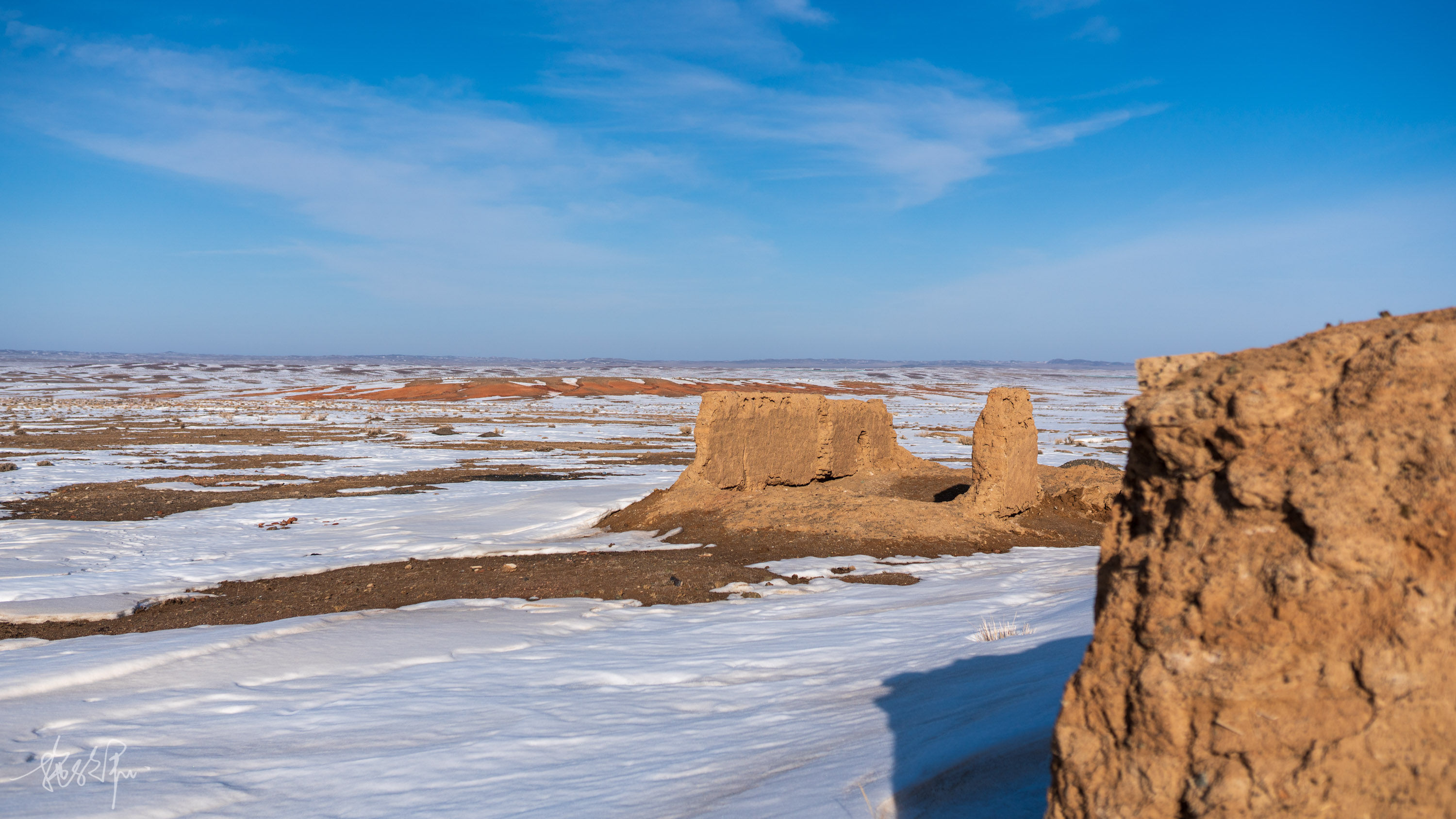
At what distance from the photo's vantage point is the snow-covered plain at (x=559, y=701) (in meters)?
3.54

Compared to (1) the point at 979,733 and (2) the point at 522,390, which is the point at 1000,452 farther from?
(2) the point at 522,390

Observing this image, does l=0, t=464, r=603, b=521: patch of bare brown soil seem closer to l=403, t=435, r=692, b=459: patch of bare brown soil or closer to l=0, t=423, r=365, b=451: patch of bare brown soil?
l=403, t=435, r=692, b=459: patch of bare brown soil

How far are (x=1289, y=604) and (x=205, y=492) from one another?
64.8 ft

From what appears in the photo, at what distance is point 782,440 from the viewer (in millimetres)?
15422

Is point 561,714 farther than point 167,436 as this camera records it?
No

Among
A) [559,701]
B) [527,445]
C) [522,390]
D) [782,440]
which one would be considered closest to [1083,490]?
[782,440]

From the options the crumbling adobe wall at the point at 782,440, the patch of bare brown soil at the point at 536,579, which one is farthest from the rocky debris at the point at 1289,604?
the crumbling adobe wall at the point at 782,440

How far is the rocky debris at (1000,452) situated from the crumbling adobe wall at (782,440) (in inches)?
132

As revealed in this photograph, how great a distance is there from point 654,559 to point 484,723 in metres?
6.41

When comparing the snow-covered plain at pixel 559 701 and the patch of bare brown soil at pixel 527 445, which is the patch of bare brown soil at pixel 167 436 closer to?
the patch of bare brown soil at pixel 527 445

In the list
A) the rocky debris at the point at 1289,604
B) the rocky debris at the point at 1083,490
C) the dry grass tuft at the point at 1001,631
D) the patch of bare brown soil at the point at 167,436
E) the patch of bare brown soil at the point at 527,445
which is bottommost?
the patch of bare brown soil at the point at 527,445

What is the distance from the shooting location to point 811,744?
395 cm

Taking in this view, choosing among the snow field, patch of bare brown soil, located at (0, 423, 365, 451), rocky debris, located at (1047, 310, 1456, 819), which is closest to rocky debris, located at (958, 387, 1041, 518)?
the snow field

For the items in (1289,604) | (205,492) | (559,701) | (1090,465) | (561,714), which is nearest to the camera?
(1289,604)
